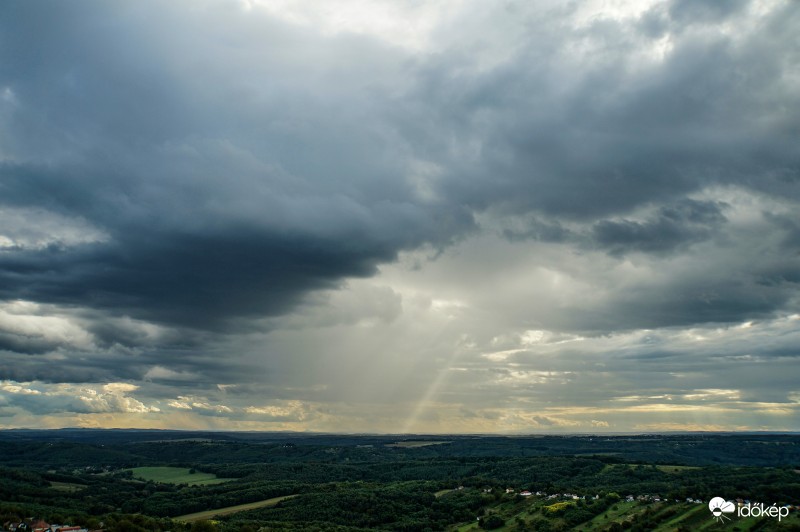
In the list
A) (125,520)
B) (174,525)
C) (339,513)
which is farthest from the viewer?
(339,513)

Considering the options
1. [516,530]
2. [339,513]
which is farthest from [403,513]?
[516,530]

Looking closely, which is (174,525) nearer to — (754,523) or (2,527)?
(2,527)

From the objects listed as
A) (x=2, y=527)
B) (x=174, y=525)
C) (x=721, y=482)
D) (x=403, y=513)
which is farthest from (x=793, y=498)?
(x=2, y=527)

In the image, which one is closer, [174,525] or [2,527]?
[2,527]

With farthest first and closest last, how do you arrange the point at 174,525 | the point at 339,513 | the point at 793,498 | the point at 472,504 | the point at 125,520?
the point at 472,504
the point at 339,513
the point at 793,498
the point at 174,525
the point at 125,520

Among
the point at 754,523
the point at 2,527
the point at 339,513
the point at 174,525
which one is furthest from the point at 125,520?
the point at 754,523

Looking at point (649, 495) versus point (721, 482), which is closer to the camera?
point (649, 495)

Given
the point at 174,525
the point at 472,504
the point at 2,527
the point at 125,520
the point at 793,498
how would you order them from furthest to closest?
the point at 472,504, the point at 793,498, the point at 174,525, the point at 125,520, the point at 2,527

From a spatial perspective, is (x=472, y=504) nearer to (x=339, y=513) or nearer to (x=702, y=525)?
(x=339, y=513)

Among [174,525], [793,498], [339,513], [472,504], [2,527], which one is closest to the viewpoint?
[2,527]
